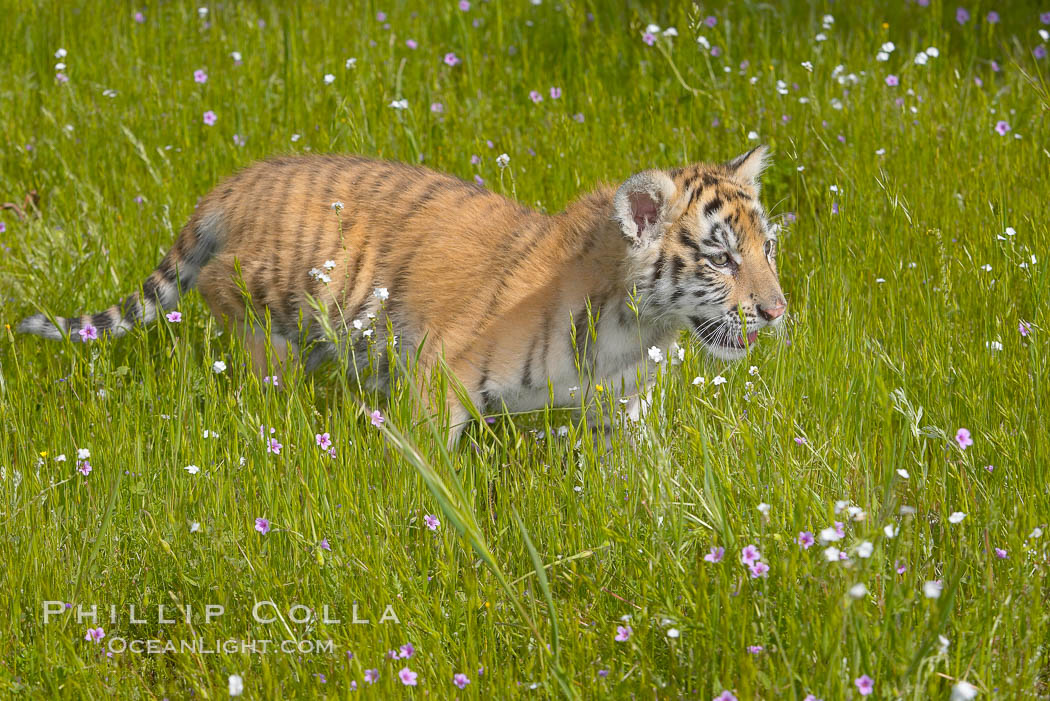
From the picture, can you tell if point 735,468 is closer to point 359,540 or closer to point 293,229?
point 359,540

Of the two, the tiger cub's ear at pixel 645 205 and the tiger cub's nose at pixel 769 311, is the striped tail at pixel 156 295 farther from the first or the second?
the tiger cub's nose at pixel 769 311

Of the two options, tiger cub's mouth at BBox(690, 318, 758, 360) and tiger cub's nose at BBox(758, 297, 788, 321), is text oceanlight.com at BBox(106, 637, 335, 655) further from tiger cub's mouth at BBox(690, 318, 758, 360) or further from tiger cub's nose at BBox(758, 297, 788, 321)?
tiger cub's nose at BBox(758, 297, 788, 321)

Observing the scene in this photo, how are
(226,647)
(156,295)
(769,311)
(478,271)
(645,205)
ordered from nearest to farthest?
1. (226,647)
2. (769,311)
3. (645,205)
4. (478,271)
5. (156,295)

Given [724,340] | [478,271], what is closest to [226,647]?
[478,271]

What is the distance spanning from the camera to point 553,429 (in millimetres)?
4738

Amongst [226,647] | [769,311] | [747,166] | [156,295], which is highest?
[747,166]

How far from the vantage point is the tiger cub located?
4.37 m

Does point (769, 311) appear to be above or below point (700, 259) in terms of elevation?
below

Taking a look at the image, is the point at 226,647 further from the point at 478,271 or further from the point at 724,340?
the point at 724,340

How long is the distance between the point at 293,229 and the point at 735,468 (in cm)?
253

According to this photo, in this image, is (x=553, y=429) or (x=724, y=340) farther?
(x=553, y=429)

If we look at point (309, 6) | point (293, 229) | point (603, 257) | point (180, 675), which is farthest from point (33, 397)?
point (309, 6)

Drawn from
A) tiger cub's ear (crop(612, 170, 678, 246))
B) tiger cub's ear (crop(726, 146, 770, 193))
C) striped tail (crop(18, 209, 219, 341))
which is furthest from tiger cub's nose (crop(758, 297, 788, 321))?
striped tail (crop(18, 209, 219, 341))

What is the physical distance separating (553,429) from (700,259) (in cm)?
100
